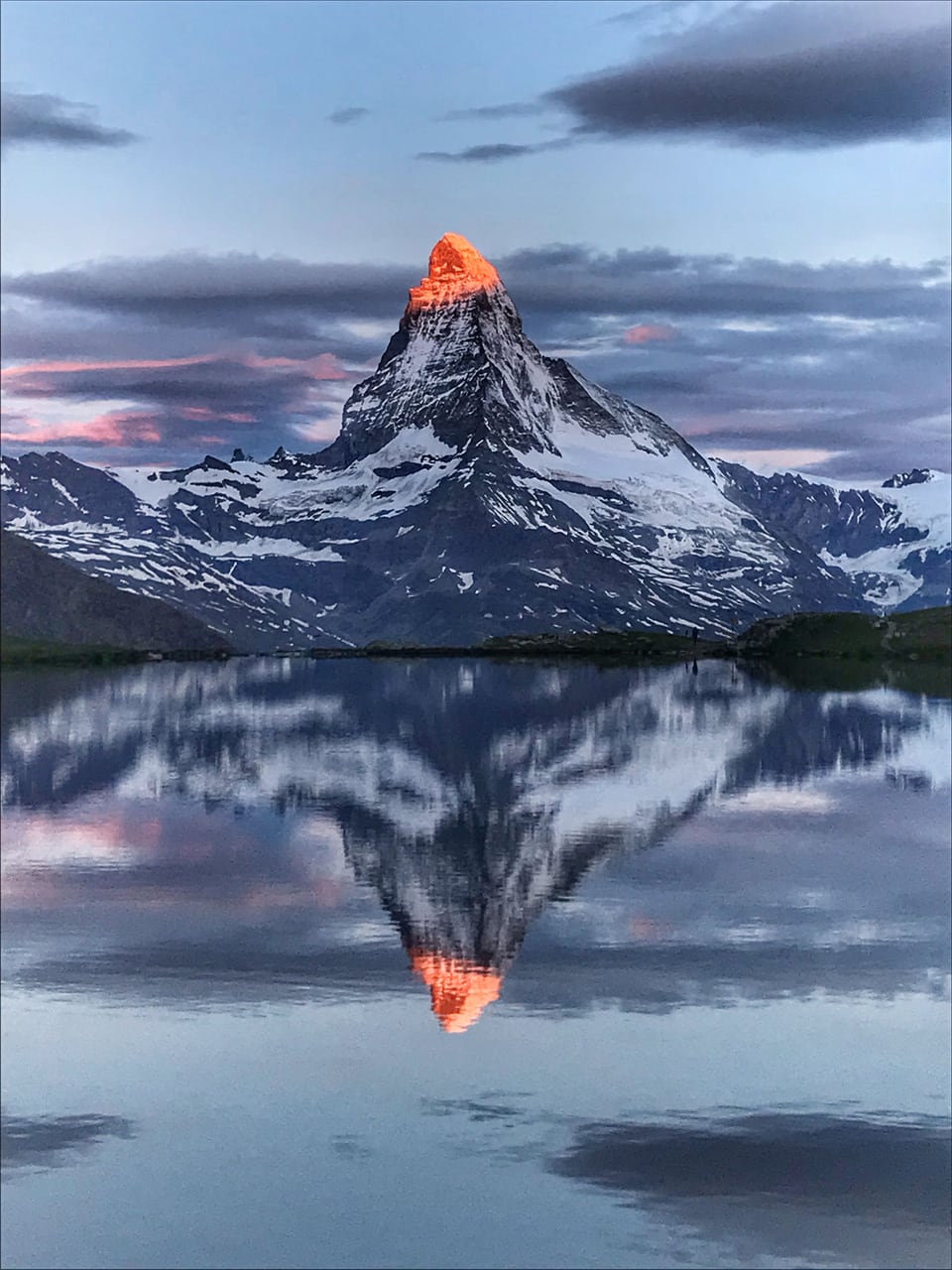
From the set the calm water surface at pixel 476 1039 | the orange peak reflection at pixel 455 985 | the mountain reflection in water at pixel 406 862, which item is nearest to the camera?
the calm water surface at pixel 476 1039

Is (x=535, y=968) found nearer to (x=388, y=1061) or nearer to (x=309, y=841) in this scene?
(x=388, y=1061)

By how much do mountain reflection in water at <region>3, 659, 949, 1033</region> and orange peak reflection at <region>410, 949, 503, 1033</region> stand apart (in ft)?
0.42

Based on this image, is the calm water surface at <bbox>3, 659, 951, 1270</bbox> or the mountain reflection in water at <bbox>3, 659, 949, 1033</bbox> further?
the mountain reflection in water at <bbox>3, 659, 949, 1033</bbox>

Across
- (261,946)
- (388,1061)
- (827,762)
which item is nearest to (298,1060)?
(388,1061)

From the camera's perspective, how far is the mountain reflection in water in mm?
59844

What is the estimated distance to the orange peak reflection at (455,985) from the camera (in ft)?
174

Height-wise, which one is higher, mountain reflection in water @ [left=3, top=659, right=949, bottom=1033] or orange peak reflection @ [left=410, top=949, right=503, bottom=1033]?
orange peak reflection @ [left=410, top=949, right=503, bottom=1033]

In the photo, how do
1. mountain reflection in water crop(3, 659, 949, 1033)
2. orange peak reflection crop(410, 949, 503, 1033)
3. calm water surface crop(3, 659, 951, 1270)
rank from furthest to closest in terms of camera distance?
mountain reflection in water crop(3, 659, 949, 1033) → orange peak reflection crop(410, 949, 503, 1033) → calm water surface crop(3, 659, 951, 1270)

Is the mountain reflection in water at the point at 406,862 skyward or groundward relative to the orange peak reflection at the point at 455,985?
groundward

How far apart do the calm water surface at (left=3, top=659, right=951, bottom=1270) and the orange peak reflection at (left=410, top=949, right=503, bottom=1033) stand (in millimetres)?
169

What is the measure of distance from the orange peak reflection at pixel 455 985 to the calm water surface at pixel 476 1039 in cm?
17

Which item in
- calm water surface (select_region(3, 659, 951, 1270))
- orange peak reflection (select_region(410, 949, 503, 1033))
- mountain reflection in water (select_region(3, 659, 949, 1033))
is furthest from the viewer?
mountain reflection in water (select_region(3, 659, 949, 1033))

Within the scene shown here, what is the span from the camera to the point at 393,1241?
35469 mm

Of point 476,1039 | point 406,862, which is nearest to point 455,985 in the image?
point 476,1039
